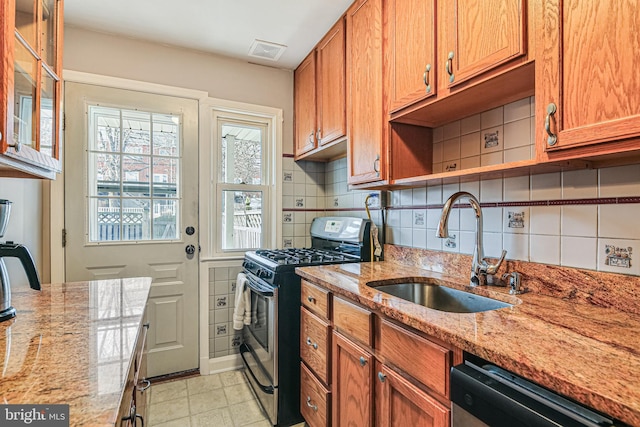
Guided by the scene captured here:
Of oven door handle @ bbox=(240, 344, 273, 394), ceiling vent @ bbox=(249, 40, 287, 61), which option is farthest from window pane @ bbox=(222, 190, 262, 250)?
ceiling vent @ bbox=(249, 40, 287, 61)

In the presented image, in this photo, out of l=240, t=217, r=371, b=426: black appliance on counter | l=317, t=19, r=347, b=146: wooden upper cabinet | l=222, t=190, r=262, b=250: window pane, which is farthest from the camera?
l=222, t=190, r=262, b=250: window pane

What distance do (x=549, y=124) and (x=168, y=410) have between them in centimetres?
243

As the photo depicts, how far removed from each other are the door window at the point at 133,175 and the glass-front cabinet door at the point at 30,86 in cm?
94

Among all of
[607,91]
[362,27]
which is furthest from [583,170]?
[362,27]

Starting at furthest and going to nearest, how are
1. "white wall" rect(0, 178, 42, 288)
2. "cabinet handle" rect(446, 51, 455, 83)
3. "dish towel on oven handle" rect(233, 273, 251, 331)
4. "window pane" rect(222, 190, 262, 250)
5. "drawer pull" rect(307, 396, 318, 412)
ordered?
"window pane" rect(222, 190, 262, 250) → "dish towel on oven handle" rect(233, 273, 251, 331) → "drawer pull" rect(307, 396, 318, 412) → "white wall" rect(0, 178, 42, 288) → "cabinet handle" rect(446, 51, 455, 83)

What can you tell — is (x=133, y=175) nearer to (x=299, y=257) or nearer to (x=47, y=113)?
(x=47, y=113)

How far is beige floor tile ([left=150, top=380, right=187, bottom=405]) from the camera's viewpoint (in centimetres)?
214

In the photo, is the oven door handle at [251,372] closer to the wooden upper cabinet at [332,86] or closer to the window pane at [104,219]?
the window pane at [104,219]

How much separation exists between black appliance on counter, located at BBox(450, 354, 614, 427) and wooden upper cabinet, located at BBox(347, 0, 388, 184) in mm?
1094

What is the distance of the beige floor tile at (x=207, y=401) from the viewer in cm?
203

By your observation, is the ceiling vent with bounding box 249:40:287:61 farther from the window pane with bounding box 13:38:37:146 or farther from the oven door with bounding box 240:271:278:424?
the oven door with bounding box 240:271:278:424

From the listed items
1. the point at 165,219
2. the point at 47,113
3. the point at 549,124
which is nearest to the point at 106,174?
the point at 165,219

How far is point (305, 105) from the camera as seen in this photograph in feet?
8.46

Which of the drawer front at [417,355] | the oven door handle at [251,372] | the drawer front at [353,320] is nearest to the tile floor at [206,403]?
the oven door handle at [251,372]
